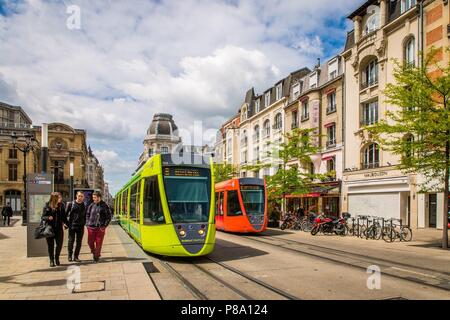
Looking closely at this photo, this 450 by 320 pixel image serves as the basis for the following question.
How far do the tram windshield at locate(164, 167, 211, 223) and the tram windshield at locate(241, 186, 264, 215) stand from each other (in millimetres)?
7566

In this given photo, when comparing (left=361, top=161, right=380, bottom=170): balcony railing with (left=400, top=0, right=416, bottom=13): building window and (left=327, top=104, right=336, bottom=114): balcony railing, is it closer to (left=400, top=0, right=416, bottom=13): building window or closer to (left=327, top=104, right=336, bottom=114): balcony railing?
(left=327, top=104, right=336, bottom=114): balcony railing

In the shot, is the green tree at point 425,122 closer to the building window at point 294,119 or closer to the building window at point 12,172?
the building window at point 294,119

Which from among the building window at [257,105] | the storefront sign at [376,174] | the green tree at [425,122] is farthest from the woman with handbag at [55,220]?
the building window at [257,105]

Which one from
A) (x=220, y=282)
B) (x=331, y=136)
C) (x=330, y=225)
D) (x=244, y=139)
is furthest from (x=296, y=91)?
(x=220, y=282)

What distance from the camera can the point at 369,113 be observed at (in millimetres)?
28297

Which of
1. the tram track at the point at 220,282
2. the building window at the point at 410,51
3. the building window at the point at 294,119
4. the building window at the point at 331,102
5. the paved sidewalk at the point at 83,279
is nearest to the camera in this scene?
the paved sidewalk at the point at 83,279

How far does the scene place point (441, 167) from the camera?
13.6 metres

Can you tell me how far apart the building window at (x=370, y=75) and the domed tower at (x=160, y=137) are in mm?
91007

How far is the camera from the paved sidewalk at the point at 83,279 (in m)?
6.33

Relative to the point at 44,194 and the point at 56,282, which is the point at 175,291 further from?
the point at 44,194

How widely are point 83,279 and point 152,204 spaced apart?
3101 mm

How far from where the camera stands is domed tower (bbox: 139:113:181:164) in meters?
118
